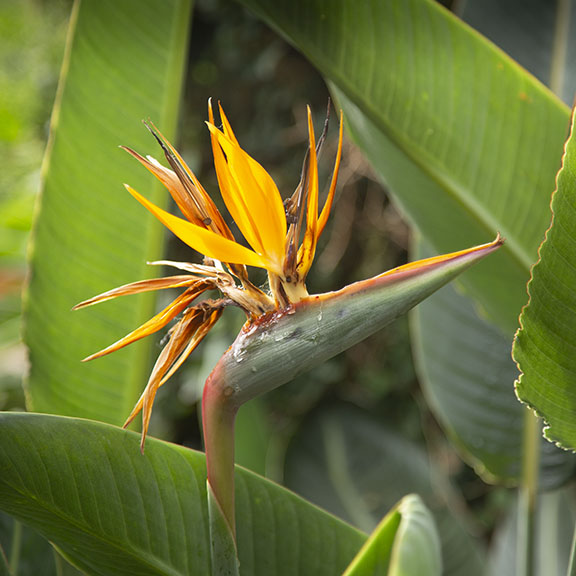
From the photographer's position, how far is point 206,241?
265mm

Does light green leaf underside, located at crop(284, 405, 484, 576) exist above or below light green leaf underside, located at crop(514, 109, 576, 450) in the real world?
below

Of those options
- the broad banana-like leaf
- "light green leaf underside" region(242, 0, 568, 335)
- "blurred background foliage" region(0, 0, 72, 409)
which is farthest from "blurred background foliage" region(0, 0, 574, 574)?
"light green leaf underside" region(242, 0, 568, 335)

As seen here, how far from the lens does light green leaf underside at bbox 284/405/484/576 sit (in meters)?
0.85

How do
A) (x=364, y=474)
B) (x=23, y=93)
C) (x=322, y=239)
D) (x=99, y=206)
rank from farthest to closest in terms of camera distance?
(x=23, y=93) → (x=322, y=239) → (x=364, y=474) → (x=99, y=206)

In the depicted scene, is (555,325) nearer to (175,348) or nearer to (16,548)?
(175,348)

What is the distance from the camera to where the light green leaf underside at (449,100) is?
16.7 inches

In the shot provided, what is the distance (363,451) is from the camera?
0.97 m

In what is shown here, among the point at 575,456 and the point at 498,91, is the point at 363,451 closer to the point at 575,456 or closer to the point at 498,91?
the point at 575,456

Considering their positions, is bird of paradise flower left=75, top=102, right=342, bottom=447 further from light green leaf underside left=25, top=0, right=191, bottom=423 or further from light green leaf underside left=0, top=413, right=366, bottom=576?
light green leaf underside left=25, top=0, right=191, bottom=423

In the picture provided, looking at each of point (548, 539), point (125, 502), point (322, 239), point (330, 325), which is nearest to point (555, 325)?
point (330, 325)

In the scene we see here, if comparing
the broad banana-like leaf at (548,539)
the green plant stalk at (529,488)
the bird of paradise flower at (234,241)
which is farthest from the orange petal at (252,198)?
the broad banana-like leaf at (548,539)

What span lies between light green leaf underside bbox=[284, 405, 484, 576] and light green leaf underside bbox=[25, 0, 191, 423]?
0.47 m

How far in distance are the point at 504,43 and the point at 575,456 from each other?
46 cm

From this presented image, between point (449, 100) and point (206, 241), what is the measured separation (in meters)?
0.27
